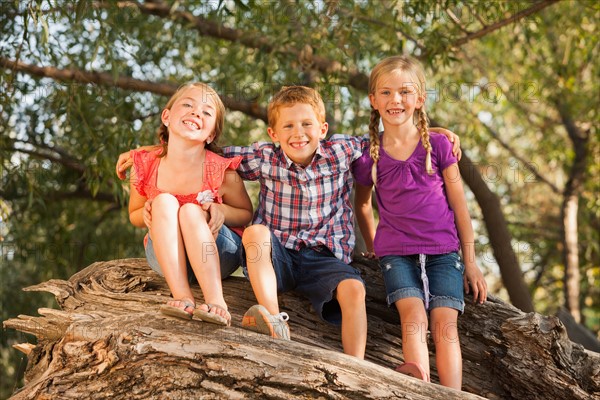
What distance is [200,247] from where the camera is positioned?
281 centimetres

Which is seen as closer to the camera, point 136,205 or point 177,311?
point 177,311

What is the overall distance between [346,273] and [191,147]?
0.82 m

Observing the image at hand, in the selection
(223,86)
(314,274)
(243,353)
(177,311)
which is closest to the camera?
(243,353)

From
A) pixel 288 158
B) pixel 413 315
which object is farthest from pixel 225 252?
pixel 413 315

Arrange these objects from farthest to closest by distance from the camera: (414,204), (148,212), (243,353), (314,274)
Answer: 1. (414,204)
2. (314,274)
3. (148,212)
4. (243,353)

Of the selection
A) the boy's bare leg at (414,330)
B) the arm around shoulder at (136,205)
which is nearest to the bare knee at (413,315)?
the boy's bare leg at (414,330)

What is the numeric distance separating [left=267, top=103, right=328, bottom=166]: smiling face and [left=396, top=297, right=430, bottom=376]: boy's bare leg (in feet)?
2.39

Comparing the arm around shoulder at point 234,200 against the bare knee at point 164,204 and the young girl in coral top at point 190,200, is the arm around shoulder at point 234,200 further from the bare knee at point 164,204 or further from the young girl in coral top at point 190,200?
the bare knee at point 164,204

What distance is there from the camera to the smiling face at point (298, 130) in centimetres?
309

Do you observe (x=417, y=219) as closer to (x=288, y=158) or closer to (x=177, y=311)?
(x=288, y=158)

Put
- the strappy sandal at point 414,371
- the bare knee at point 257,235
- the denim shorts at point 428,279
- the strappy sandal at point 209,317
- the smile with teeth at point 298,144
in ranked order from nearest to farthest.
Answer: the strappy sandal at point 209,317
the strappy sandal at point 414,371
the bare knee at point 257,235
the denim shorts at point 428,279
the smile with teeth at point 298,144

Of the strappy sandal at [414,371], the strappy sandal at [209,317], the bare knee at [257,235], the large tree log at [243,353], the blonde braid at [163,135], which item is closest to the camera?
the large tree log at [243,353]

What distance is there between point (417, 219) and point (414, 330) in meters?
0.46

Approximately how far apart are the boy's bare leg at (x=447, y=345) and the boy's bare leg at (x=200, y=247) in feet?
2.78
